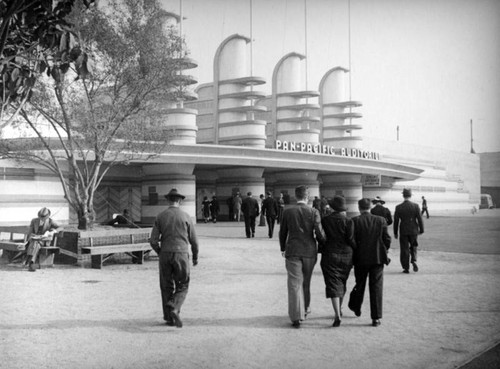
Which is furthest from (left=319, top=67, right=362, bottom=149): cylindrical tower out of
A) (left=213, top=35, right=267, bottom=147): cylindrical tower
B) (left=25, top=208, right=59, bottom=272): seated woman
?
(left=25, top=208, right=59, bottom=272): seated woman

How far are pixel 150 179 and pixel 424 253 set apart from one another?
20770mm

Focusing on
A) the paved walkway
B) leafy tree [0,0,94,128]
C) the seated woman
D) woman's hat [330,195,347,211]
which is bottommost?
the paved walkway

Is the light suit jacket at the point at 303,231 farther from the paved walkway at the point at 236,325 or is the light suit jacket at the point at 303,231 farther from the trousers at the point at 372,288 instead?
the paved walkway at the point at 236,325

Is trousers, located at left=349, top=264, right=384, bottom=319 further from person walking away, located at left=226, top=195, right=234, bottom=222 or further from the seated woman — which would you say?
person walking away, located at left=226, top=195, right=234, bottom=222

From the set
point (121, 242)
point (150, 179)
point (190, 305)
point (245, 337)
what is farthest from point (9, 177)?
point (245, 337)

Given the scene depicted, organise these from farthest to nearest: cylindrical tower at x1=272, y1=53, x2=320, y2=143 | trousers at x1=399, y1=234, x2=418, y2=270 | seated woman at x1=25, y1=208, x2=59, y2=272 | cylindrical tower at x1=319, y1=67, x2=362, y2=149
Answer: cylindrical tower at x1=319, y1=67, x2=362, y2=149, cylindrical tower at x1=272, y1=53, x2=320, y2=143, seated woman at x1=25, y1=208, x2=59, y2=272, trousers at x1=399, y1=234, x2=418, y2=270

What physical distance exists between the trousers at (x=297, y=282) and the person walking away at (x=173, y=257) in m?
1.35

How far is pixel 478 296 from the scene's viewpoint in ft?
30.0

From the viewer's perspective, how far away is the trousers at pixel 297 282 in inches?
280

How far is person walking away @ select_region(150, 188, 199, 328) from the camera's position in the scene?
7.24 m

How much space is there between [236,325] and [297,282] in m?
1.03

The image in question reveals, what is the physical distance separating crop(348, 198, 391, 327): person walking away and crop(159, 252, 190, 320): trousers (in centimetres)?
245

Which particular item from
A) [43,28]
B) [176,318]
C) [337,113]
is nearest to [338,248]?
[176,318]

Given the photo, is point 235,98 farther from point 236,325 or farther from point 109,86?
point 236,325
